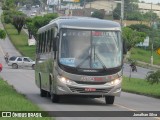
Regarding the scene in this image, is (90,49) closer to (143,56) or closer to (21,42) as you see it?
(143,56)

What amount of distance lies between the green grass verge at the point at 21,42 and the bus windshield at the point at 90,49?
203 ft

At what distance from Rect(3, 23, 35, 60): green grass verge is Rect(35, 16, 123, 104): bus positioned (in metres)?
61.8

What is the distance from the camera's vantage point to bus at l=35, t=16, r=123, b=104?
77.5ft

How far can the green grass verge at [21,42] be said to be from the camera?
309ft

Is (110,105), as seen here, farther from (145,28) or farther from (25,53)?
(145,28)

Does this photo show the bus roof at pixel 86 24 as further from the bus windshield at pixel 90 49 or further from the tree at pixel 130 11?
the tree at pixel 130 11

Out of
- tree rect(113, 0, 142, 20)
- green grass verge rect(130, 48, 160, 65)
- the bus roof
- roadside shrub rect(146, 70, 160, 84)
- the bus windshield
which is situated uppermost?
the bus roof

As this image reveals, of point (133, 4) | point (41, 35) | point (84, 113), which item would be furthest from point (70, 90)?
point (133, 4)

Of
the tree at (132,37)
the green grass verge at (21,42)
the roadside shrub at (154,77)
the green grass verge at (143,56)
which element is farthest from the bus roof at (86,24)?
the green grass verge at (143,56)

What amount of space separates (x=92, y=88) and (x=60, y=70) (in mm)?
1363

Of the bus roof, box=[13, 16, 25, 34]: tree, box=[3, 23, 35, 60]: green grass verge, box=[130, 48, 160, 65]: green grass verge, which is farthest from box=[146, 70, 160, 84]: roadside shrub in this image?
box=[13, 16, 25, 34]: tree

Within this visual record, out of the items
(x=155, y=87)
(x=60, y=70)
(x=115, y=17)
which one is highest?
(x=60, y=70)

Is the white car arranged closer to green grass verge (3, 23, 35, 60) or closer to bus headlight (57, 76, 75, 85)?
green grass verge (3, 23, 35, 60)

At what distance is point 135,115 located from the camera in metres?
20.0
